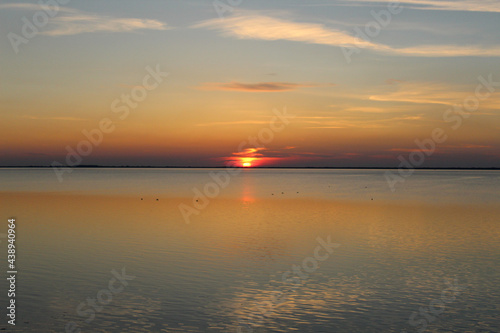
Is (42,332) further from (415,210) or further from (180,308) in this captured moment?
(415,210)

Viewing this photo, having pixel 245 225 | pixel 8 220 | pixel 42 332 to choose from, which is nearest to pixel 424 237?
pixel 245 225

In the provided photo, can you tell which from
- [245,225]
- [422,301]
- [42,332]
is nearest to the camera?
[42,332]

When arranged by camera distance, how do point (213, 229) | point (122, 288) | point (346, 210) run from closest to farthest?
point (122, 288)
point (213, 229)
point (346, 210)

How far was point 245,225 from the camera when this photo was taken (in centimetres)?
4038

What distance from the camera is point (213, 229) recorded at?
37.8 m

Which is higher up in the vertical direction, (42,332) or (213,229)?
(213,229)

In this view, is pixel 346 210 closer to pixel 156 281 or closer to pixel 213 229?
pixel 213 229

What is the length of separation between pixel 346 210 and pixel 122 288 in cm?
3555

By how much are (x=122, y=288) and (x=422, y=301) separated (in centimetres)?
1128

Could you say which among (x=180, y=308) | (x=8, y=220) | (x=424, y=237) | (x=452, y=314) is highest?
(x=8, y=220)

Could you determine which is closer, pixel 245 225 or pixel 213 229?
pixel 213 229

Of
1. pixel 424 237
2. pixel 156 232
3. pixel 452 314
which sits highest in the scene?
pixel 156 232

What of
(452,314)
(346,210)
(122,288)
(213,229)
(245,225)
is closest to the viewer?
(452,314)

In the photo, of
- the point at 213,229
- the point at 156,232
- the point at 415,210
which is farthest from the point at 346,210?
the point at 156,232
